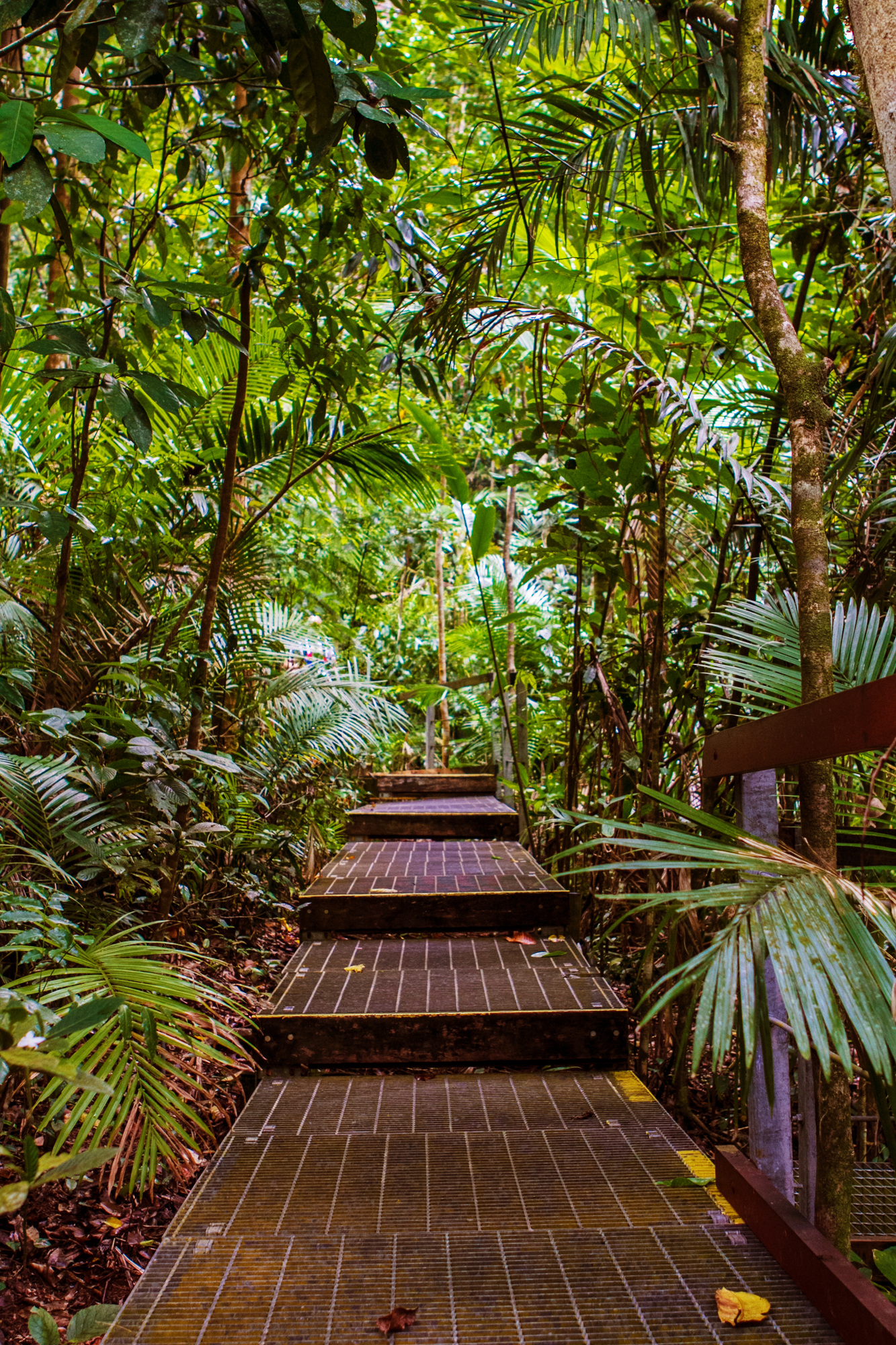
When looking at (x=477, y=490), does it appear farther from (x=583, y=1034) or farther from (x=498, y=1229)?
(x=498, y=1229)

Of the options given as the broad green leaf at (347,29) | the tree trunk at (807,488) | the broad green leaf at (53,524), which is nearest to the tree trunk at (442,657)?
the broad green leaf at (53,524)

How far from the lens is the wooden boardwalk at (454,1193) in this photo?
1.33 metres

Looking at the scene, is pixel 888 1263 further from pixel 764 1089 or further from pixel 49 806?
pixel 49 806

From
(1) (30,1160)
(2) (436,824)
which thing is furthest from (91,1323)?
(2) (436,824)

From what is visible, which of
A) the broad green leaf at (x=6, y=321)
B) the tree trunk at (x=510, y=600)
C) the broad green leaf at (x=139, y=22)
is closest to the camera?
the broad green leaf at (x=139, y=22)

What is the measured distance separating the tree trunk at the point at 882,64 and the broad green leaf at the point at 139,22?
3.64 feet

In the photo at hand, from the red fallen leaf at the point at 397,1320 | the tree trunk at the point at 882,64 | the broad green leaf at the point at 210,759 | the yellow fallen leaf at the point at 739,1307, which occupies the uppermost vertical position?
the tree trunk at the point at 882,64

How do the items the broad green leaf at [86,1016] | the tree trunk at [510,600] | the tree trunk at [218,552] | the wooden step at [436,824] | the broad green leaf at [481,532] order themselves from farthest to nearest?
the tree trunk at [510,600]
the wooden step at [436,824]
the broad green leaf at [481,532]
the tree trunk at [218,552]
the broad green leaf at [86,1016]

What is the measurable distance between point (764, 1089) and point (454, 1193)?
2.10ft

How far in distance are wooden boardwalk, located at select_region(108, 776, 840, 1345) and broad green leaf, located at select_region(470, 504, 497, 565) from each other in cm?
179

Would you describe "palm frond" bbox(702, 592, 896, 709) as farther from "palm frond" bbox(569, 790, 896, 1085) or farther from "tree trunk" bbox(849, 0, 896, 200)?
"tree trunk" bbox(849, 0, 896, 200)

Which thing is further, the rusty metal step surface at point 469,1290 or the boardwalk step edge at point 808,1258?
the rusty metal step surface at point 469,1290

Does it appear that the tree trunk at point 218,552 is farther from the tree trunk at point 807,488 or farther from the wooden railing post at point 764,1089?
the wooden railing post at point 764,1089

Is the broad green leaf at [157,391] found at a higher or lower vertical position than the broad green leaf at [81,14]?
lower
